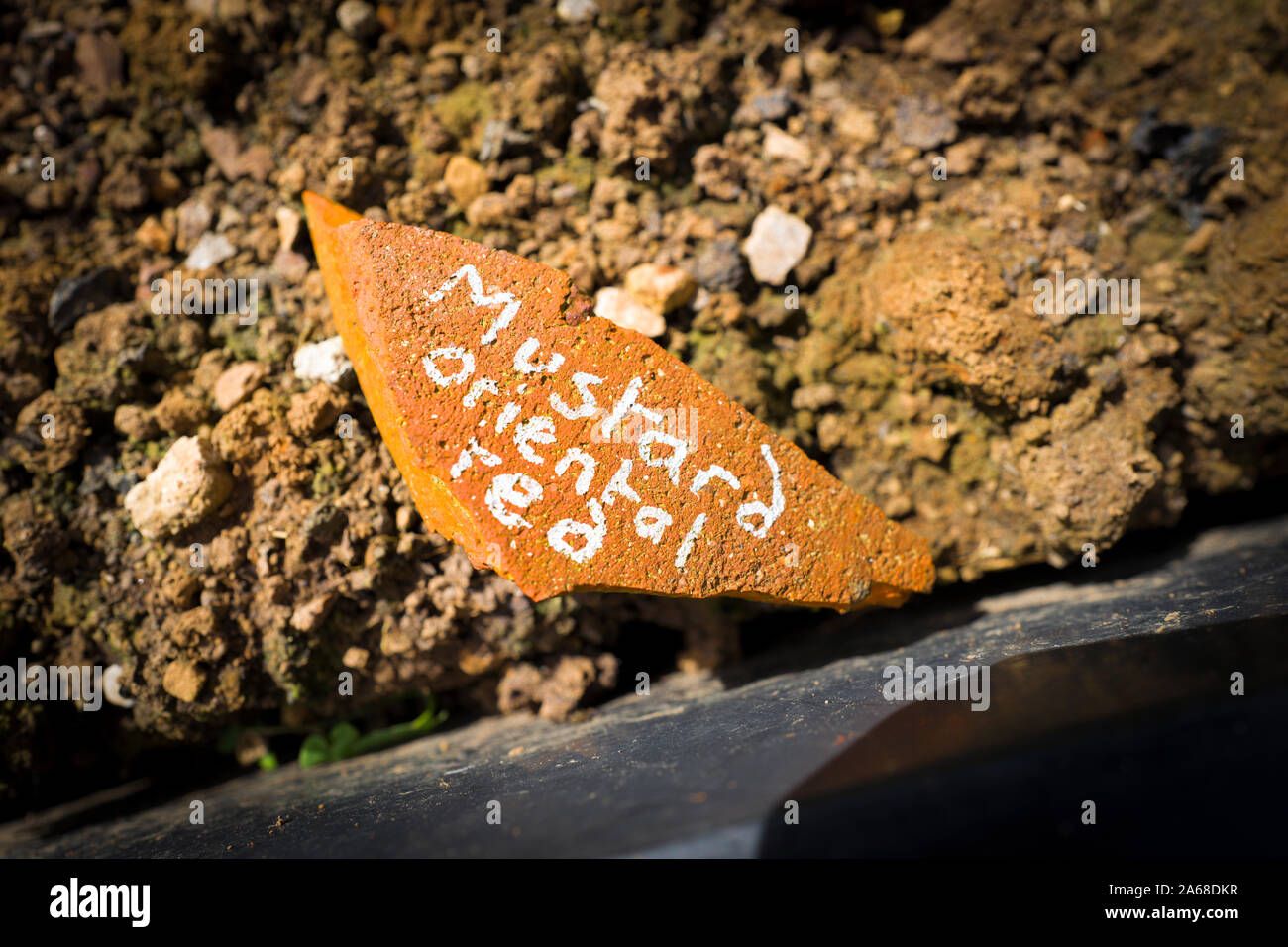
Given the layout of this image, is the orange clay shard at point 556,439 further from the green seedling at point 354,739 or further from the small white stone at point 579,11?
the small white stone at point 579,11

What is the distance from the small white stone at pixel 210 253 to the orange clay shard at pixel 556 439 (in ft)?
2.00

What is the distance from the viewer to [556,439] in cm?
148

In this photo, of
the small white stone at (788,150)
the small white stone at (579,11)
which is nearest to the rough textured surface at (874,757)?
the small white stone at (788,150)

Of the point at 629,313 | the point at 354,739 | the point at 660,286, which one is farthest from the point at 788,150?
the point at 354,739

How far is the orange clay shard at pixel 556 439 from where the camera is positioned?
1447 millimetres

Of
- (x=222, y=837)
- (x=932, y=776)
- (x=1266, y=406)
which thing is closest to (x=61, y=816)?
(x=222, y=837)

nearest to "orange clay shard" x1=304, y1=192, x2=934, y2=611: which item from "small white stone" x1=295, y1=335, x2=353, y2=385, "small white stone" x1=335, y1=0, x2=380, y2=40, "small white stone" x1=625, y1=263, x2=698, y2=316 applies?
"small white stone" x1=295, y1=335, x2=353, y2=385

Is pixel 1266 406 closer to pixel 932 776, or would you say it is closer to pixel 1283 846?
pixel 1283 846

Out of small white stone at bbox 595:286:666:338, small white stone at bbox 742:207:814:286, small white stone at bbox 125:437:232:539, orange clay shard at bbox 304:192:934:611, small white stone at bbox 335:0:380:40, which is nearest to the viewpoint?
orange clay shard at bbox 304:192:934:611

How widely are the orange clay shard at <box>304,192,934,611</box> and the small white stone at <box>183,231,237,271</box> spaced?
2.00 ft

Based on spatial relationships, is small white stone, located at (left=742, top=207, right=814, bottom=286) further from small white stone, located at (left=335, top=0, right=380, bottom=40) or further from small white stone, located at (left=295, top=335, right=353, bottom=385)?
small white stone, located at (left=335, top=0, right=380, bottom=40)

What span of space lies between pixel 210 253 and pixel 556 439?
4.12 ft

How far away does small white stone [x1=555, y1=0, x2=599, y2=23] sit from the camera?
7.02 ft

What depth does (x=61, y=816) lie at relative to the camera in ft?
6.49
